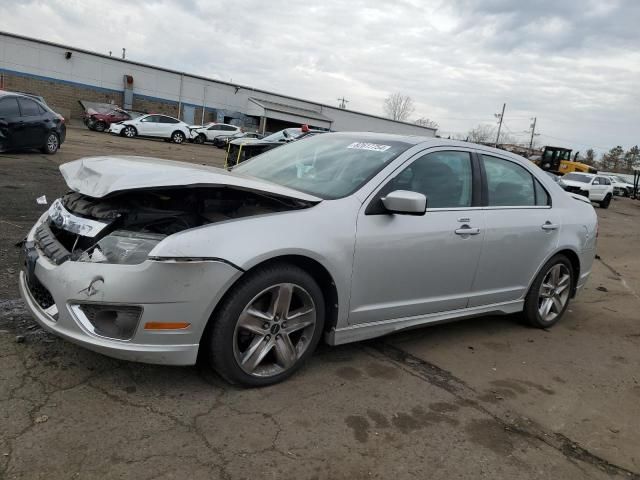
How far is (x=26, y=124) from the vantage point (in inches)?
467

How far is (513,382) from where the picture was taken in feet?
12.4

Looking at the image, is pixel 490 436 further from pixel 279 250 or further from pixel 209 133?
pixel 209 133

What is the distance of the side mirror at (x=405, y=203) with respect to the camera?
3299 mm

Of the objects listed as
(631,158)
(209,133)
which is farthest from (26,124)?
(631,158)

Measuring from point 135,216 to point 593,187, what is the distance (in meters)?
26.7

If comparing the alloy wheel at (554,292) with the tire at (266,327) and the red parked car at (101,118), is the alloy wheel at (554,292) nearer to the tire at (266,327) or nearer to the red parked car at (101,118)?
the tire at (266,327)

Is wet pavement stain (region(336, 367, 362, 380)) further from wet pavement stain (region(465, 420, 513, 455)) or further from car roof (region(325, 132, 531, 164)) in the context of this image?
car roof (region(325, 132, 531, 164))

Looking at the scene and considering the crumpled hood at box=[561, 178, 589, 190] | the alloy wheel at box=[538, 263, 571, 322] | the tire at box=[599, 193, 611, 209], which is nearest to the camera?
the alloy wheel at box=[538, 263, 571, 322]

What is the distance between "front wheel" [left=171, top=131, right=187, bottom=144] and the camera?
28.7m

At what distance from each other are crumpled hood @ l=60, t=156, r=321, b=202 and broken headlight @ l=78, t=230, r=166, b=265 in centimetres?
25

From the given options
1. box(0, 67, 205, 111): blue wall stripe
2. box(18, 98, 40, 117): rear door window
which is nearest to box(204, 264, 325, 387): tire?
box(18, 98, 40, 117): rear door window

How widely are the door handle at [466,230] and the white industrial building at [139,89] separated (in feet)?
114

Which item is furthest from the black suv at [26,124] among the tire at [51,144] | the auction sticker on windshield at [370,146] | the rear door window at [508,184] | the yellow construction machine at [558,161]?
the yellow construction machine at [558,161]

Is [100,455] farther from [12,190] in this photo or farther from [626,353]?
[12,190]
